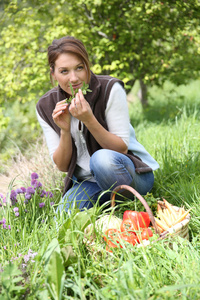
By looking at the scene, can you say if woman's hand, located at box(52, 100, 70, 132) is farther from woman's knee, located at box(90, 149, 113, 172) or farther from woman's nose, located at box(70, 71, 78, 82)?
woman's knee, located at box(90, 149, 113, 172)

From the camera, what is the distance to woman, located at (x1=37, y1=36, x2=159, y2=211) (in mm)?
2230

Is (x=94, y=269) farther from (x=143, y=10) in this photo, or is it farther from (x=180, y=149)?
(x=143, y=10)

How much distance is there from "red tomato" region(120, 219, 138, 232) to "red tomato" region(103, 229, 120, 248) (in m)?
0.06

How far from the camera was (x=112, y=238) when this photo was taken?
186cm

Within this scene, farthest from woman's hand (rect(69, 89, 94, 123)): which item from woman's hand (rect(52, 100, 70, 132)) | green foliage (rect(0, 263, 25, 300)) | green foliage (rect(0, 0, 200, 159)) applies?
green foliage (rect(0, 0, 200, 159))

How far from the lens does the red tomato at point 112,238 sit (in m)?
1.82

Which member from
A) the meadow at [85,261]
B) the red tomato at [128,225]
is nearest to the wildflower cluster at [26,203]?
the meadow at [85,261]

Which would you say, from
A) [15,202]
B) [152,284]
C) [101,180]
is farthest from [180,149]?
[152,284]

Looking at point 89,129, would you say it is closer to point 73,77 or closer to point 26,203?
point 73,77

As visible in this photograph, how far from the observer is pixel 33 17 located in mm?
4840

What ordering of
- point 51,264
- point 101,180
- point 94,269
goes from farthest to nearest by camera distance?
point 101,180, point 94,269, point 51,264

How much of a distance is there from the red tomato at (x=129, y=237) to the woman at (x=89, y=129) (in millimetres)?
345

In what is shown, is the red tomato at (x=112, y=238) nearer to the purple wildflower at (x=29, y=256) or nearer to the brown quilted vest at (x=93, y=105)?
the purple wildflower at (x=29, y=256)

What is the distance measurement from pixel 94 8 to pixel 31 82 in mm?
1273
